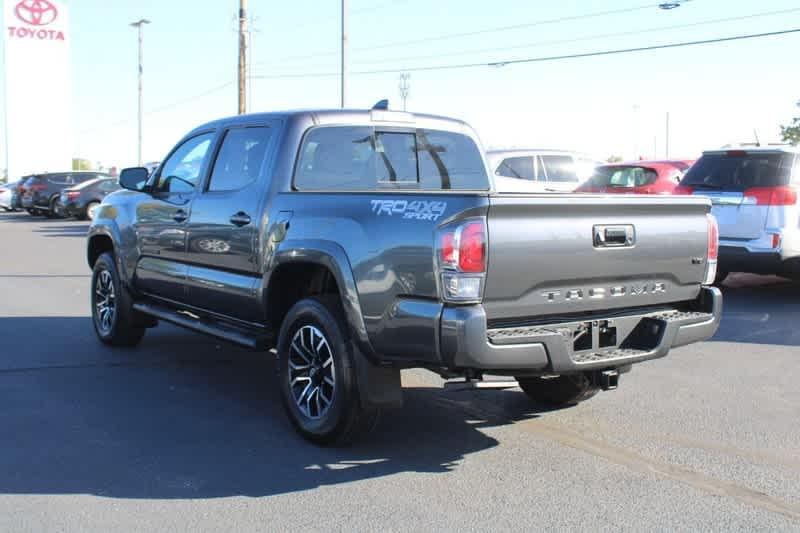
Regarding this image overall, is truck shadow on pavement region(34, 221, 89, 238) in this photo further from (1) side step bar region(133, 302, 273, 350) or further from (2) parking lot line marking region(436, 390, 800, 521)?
(2) parking lot line marking region(436, 390, 800, 521)

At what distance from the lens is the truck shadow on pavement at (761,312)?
28.6 ft

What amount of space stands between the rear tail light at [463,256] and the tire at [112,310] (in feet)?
14.0

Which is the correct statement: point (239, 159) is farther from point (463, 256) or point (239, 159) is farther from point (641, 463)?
point (641, 463)

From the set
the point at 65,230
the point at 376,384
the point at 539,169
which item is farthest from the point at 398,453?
the point at 65,230

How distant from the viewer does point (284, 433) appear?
547 cm

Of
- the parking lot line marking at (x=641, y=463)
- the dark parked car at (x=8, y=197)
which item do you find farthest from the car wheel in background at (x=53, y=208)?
the parking lot line marking at (x=641, y=463)

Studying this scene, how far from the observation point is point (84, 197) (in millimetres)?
29969

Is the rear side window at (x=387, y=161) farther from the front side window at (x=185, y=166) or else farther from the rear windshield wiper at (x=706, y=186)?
the rear windshield wiper at (x=706, y=186)

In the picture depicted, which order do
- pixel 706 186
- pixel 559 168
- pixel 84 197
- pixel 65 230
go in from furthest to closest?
pixel 84 197, pixel 65 230, pixel 559 168, pixel 706 186

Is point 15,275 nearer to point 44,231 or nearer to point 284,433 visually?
point 284,433

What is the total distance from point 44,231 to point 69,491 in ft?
74.7

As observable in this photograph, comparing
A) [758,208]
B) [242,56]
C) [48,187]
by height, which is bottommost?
[48,187]

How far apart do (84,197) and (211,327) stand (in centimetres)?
2549

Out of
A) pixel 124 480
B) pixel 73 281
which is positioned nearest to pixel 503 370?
pixel 124 480
